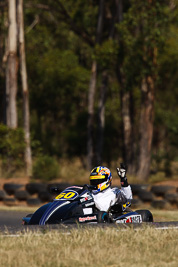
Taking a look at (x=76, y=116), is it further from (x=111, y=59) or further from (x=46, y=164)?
(x=46, y=164)

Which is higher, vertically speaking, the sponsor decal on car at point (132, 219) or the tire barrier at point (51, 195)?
the sponsor decal on car at point (132, 219)

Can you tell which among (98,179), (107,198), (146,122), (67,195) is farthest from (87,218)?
(146,122)

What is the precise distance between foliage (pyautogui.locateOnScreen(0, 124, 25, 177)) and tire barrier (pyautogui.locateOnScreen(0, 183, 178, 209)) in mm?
6136

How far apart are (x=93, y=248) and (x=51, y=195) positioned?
32.0 feet

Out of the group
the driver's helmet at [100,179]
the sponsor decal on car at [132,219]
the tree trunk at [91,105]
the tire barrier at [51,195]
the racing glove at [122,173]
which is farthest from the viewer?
the tree trunk at [91,105]

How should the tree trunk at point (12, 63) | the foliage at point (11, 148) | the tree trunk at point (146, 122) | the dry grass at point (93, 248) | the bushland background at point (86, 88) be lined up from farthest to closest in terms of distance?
the tree trunk at point (12, 63), the foliage at point (11, 148), the tree trunk at point (146, 122), the bushland background at point (86, 88), the dry grass at point (93, 248)

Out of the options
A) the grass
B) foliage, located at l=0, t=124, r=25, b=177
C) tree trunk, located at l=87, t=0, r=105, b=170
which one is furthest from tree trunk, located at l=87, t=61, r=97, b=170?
the grass

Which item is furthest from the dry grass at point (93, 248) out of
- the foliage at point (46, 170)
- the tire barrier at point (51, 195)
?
the foliage at point (46, 170)

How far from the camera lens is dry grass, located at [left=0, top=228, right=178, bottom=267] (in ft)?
20.8

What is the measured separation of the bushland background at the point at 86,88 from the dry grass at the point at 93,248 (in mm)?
10901

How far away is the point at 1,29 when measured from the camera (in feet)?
122

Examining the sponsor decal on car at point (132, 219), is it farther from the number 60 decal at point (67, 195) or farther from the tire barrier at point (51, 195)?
the tire barrier at point (51, 195)

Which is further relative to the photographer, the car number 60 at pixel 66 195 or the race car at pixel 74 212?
the car number 60 at pixel 66 195

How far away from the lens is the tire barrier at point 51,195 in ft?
51.7
